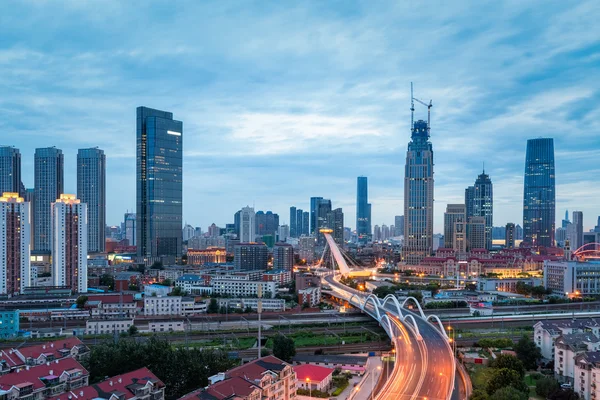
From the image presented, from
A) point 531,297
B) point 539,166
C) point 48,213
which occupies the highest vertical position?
point 539,166

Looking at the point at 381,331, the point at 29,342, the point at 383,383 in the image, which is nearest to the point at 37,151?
the point at 29,342

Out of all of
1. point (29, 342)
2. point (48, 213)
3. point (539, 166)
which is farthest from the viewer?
point (539, 166)

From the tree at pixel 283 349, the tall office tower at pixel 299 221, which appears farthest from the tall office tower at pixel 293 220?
the tree at pixel 283 349

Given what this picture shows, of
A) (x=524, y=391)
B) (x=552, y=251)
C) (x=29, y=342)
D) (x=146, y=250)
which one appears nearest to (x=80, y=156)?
(x=146, y=250)

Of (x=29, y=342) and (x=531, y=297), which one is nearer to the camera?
(x=29, y=342)

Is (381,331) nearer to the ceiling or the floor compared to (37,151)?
nearer to the floor

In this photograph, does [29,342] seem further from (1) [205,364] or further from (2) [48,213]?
(2) [48,213]

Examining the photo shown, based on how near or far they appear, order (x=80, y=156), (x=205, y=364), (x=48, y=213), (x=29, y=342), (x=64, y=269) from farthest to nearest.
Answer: (x=80, y=156) → (x=48, y=213) → (x=64, y=269) → (x=29, y=342) → (x=205, y=364)

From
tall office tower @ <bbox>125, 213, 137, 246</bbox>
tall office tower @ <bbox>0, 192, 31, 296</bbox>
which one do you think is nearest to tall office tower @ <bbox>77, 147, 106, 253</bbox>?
tall office tower @ <bbox>125, 213, 137, 246</bbox>
